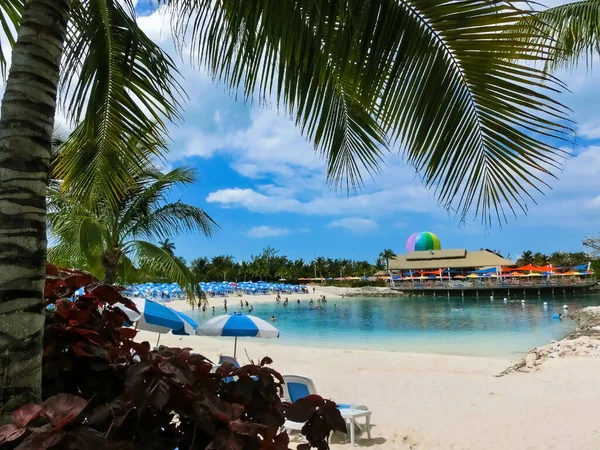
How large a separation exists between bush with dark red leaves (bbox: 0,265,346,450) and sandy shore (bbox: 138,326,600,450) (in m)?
4.99

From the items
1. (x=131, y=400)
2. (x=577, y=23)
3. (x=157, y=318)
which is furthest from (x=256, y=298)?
(x=131, y=400)

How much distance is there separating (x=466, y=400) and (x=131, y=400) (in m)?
8.84

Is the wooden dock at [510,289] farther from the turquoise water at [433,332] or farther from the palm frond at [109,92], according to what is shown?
the palm frond at [109,92]

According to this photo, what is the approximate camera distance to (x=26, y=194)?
1.46 meters

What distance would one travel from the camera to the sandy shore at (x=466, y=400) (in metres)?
6.14

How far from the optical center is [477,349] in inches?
760

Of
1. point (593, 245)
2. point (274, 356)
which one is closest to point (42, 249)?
point (274, 356)

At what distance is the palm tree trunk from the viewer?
135cm

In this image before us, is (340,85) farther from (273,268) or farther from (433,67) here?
(273,268)

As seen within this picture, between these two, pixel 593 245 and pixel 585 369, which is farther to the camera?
pixel 593 245

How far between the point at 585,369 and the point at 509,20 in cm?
1253

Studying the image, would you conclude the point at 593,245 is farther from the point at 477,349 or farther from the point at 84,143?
the point at 84,143

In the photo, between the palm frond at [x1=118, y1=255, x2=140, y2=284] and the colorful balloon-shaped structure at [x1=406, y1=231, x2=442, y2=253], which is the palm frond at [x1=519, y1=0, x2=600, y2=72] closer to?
the palm frond at [x1=118, y1=255, x2=140, y2=284]

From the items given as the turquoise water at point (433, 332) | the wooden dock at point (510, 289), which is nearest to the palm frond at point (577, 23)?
the turquoise water at point (433, 332)
